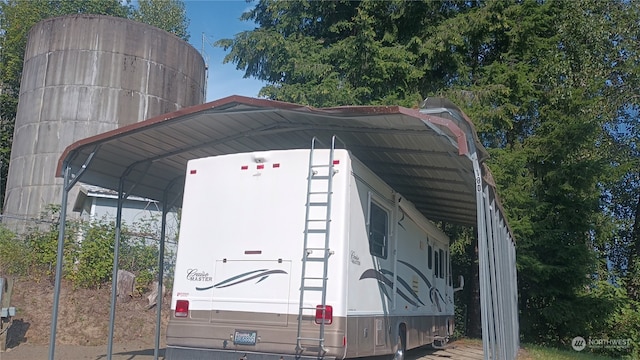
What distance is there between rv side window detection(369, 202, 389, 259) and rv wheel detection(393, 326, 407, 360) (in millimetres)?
1383

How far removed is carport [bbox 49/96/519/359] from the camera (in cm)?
722

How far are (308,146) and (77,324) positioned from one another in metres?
8.67

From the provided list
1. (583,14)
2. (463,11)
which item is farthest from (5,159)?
(583,14)

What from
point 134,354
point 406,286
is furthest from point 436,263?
point 134,354

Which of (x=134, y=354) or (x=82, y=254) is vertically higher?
(x=82, y=254)

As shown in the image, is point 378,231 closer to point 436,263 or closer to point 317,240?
point 317,240

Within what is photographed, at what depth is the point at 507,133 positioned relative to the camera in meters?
19.3

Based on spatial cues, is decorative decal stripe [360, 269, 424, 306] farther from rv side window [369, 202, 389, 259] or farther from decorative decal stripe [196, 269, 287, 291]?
decorative decal stripe [196, 269, 287, 291]

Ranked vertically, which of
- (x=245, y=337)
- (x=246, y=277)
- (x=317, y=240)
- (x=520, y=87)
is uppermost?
(x=520, y=87)

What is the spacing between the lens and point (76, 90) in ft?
74.7

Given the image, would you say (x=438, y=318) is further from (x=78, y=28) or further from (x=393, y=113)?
(x=78, y=28)

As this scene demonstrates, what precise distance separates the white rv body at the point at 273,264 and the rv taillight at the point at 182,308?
14 millimetres

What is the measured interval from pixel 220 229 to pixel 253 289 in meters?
0.95

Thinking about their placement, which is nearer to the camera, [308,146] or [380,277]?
[380,277]
